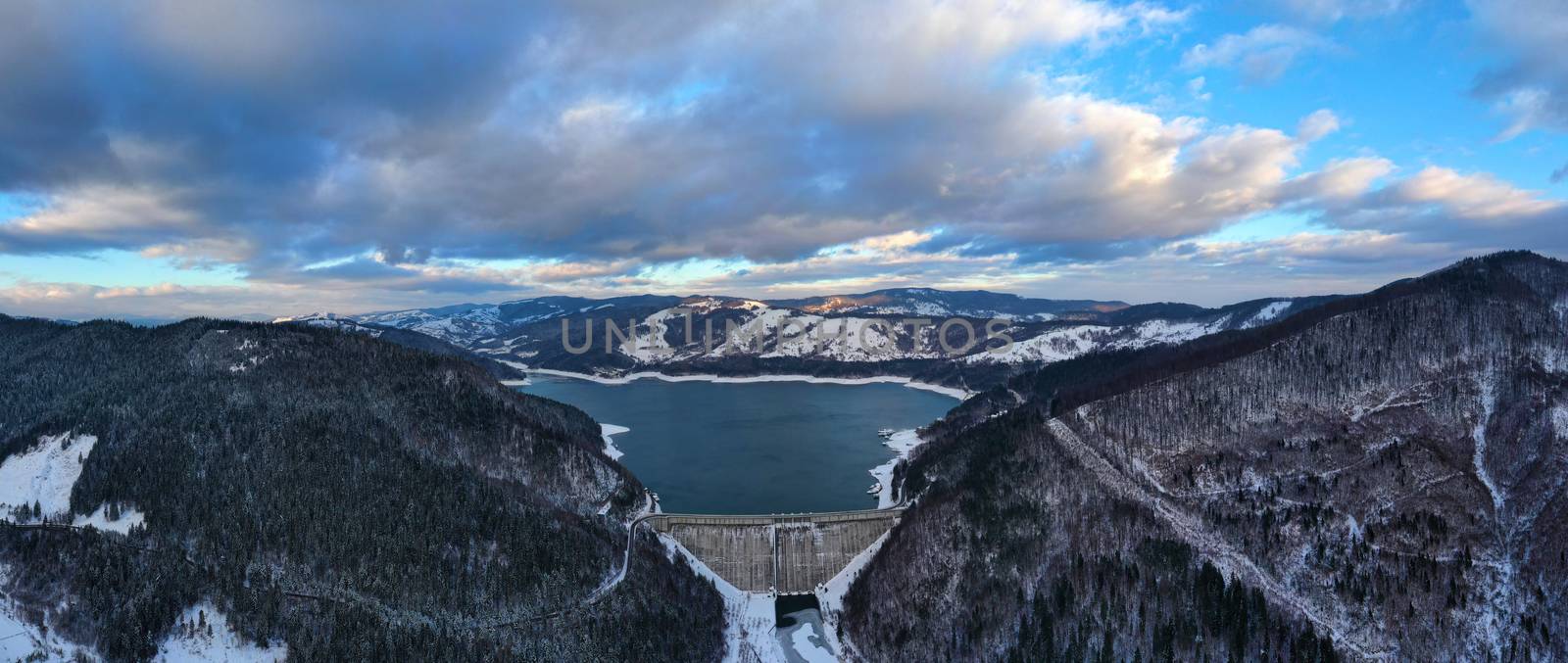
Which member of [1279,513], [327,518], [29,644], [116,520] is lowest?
[1279,513]

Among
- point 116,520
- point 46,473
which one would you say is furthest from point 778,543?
point 46,473

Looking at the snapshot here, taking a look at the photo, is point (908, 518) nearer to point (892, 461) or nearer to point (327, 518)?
point (892, 461)

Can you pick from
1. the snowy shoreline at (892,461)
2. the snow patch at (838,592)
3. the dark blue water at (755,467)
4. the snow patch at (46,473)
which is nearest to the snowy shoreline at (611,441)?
the dark blue water at (755,467)

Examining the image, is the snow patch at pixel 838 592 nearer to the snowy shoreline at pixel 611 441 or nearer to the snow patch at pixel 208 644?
the snow patch at pixel 208 644

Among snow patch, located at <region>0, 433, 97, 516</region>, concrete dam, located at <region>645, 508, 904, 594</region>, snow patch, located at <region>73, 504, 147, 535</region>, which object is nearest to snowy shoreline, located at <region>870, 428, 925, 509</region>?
concrete dam, located at <region>645, 508, 904, 594</region>

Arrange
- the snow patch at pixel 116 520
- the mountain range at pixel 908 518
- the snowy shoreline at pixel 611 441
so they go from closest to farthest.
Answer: the mountain range at pixel 908 518
the snow patch at pixel 116 520
the snowy shoreline at pixel 611 441

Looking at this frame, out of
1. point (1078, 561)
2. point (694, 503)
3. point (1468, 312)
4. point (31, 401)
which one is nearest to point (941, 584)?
point (1078, 561)
